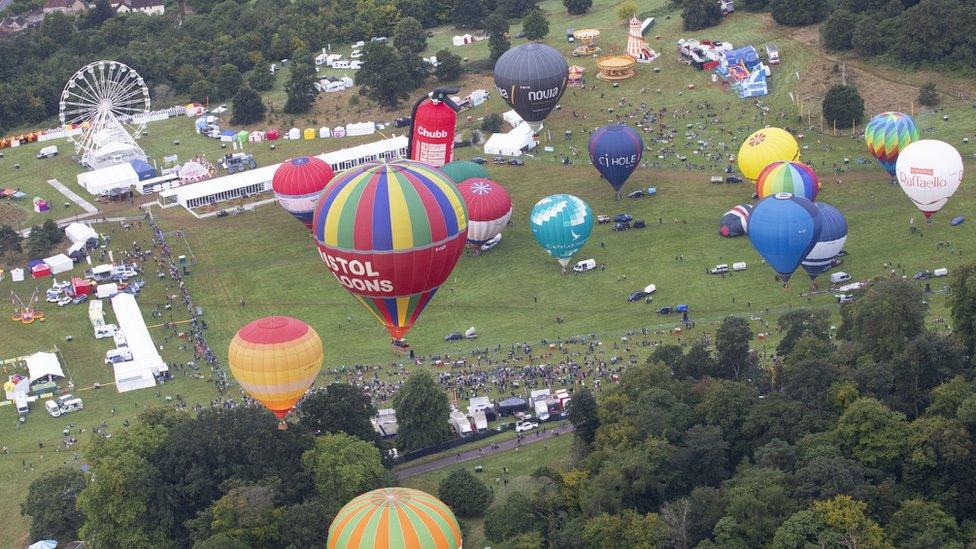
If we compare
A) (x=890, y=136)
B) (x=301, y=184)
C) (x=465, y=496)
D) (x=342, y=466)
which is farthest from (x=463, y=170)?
(x=465, y=496)

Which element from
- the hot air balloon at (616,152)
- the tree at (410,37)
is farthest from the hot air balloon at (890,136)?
the tree at (410,37)

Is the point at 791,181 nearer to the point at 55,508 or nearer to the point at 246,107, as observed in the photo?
the point at 55,508

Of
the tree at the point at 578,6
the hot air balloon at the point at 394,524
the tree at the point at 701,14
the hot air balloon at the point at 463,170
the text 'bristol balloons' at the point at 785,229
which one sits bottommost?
the tree at the point at 578,6

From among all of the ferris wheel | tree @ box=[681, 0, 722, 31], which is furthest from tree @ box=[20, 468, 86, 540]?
tree @ box=[681, 0, 722, 31]

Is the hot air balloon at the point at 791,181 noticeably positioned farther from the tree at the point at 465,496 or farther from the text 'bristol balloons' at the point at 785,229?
the tree at the point at 465,496

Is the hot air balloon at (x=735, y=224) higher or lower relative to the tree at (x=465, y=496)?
lower

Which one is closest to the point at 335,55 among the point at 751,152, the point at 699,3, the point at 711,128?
the point at 699,3
